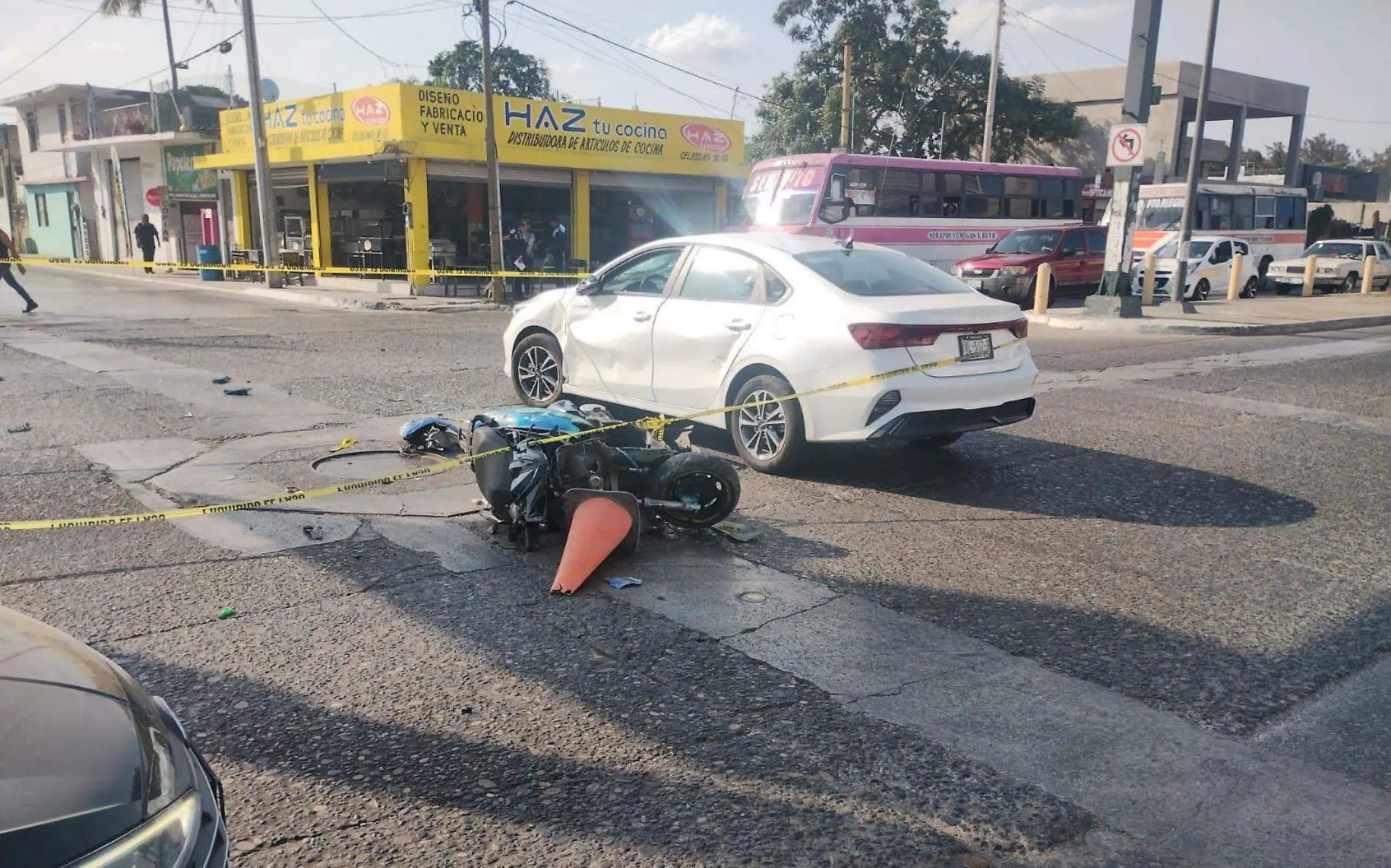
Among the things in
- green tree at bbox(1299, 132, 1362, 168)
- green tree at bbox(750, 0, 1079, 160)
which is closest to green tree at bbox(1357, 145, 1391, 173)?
green tree at bbox(1299, 132, 1362, 168)

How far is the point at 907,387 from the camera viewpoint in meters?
6.52

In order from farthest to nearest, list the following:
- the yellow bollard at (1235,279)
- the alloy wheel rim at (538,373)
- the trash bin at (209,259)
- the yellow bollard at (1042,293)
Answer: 1. the trash bin at (209,259)
2. the yellow bollard at (1235,279)
3. the yellow bollard at (1042,293)
4. the alloy wheel rim at (538,373)

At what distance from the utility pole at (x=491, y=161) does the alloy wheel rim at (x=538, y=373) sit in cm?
1362

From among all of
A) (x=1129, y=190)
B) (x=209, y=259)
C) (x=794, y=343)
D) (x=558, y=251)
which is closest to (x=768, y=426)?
(x=794, y=343)

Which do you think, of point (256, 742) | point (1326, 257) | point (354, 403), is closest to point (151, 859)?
point (256, 742)

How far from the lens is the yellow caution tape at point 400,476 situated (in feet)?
17.9

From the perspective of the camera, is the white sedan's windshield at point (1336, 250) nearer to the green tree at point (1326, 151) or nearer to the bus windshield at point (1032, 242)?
the bus windshield at point (1032, 242)

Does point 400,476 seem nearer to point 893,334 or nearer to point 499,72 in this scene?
point 893,334

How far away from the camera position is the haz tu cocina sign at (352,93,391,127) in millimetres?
25156

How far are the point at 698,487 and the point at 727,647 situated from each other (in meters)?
1.56

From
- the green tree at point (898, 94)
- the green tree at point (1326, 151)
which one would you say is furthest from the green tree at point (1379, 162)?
the green tree at point (898, 94)

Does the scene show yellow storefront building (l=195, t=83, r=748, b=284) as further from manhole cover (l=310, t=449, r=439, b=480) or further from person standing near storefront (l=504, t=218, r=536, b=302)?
manhole cover (l=310, t=449, r=439, b=480)

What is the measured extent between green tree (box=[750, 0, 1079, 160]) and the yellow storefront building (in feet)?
32.4

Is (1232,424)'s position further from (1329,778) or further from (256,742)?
(256,742)
